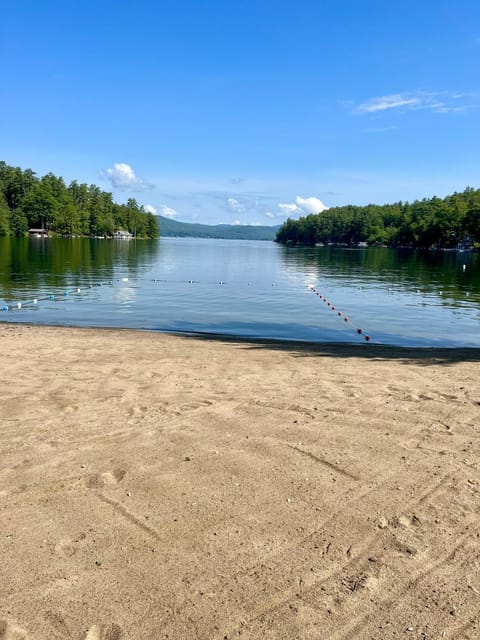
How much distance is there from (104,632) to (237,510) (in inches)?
83.4

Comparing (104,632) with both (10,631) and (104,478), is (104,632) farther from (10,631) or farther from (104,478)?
(104,478)

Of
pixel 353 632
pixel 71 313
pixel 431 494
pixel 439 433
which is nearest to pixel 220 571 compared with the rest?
pixel 353 632

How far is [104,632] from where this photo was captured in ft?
13.1

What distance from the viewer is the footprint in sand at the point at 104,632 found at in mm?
3949

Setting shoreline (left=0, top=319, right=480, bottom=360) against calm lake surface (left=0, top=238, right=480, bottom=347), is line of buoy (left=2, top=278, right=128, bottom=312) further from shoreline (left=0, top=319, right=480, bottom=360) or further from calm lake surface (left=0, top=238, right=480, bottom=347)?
shoreline (left=0, top=319, right=480, bottom=360)

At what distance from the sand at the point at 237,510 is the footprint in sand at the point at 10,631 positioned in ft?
0.05

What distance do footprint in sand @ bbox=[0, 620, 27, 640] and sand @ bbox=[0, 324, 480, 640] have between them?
15 mm

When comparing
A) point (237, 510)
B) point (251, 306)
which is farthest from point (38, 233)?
point (237, 510)

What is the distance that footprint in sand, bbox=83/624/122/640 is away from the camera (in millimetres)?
3949

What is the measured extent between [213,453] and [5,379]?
6.14 m

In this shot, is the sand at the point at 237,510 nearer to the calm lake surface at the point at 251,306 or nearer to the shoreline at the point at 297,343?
the shoreline at the point at 297,343

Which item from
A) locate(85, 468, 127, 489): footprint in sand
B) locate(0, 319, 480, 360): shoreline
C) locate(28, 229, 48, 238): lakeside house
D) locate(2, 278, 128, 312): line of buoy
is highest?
locate(28, 229, 48, 238): lakeside house

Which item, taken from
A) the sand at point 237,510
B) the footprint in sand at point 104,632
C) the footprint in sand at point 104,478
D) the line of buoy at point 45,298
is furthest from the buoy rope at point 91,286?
the footprint in sand at point 104,632

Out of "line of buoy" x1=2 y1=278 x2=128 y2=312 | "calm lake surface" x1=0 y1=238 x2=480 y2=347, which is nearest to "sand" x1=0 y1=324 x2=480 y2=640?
"calm lake surface" x1=0 y1=238 x2=480 y2=347
